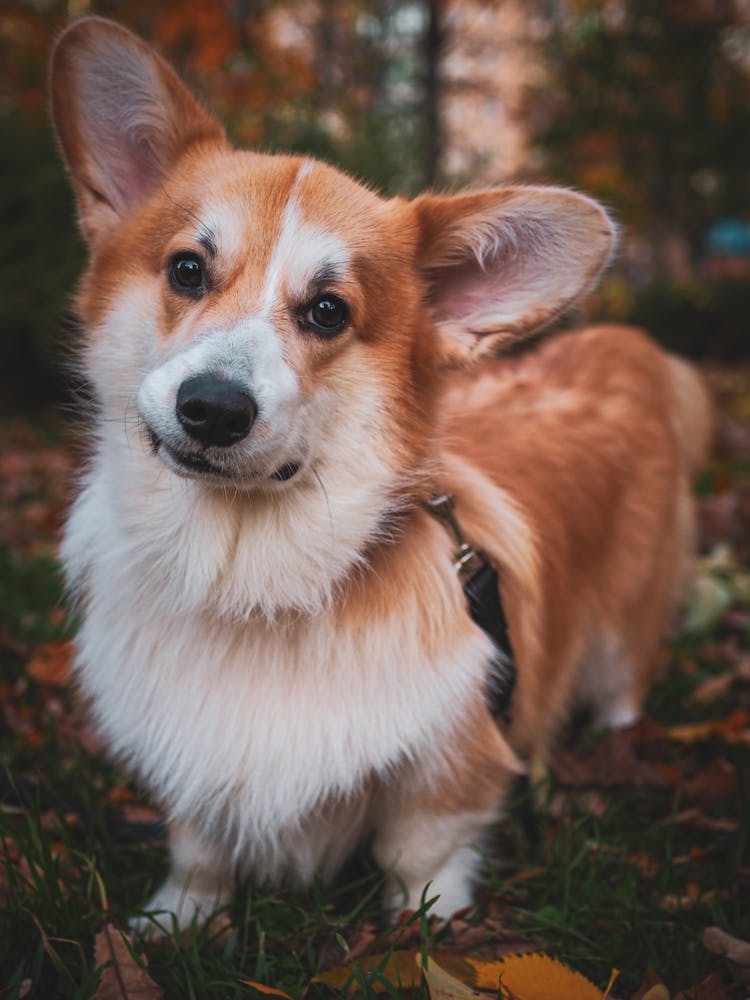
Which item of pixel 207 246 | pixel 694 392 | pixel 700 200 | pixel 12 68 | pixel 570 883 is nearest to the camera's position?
pixel 207 246

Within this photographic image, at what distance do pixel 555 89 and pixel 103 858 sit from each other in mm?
14549

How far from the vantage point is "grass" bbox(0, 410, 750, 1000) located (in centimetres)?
169

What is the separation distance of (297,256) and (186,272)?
0.24m

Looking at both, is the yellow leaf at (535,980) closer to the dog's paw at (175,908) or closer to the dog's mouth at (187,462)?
the dog's paw at (175,908)

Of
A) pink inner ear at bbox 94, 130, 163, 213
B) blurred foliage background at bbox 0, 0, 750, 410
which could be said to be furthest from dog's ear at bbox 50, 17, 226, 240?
blurred foliage background at bbox 0, 0, 750, 410

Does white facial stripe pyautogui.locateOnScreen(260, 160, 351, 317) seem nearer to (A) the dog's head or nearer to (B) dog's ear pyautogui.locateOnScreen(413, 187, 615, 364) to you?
(A) the dog's head

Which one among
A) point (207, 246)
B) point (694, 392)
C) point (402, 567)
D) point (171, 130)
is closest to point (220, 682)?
point (402, 567)

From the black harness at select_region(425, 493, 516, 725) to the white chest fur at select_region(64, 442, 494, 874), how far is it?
3.8 inches

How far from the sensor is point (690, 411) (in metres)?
3.64

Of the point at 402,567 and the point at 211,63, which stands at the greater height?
the point at 211,63

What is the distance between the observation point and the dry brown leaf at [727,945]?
5.52 feet

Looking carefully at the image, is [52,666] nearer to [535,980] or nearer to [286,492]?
[286,492]

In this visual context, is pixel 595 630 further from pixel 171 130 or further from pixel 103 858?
pixel 171 130

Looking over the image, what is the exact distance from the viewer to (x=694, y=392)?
12.1 ft
